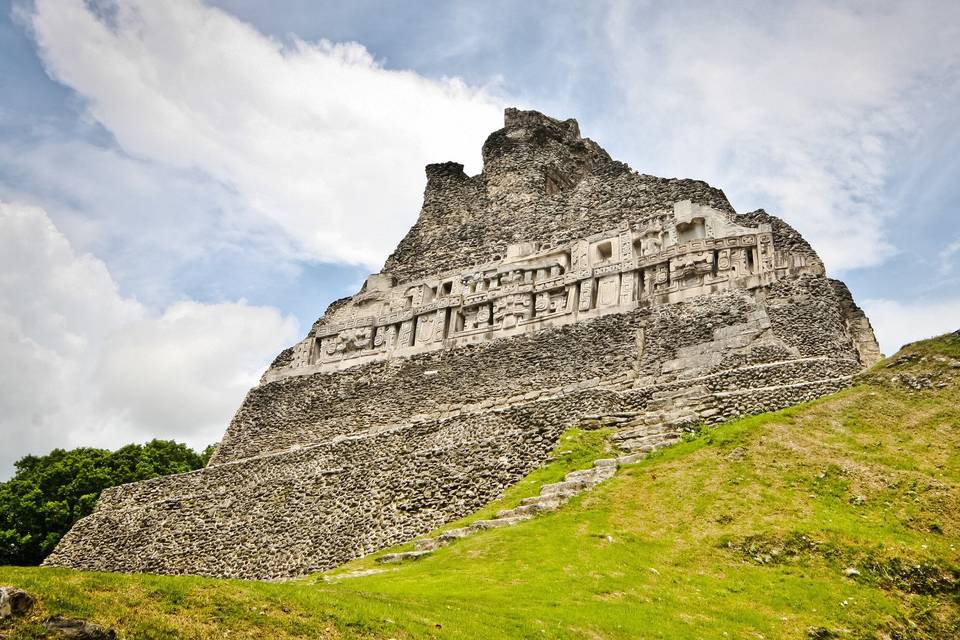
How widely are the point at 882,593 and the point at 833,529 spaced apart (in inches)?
60.9

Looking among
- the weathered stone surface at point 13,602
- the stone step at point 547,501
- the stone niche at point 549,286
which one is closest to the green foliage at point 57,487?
the stone niche at point 549,286

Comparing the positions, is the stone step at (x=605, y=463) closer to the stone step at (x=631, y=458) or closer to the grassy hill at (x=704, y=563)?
the stone step at (x=631, y=458)

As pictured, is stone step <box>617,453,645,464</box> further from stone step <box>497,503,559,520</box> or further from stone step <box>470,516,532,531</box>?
stone step <box>470,516,532,531</box>

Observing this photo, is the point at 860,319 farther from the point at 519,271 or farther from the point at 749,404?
the point at 519,271

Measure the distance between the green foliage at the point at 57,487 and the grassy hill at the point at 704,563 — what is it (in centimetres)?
2372

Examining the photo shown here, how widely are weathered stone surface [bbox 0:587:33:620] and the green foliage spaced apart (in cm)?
3052

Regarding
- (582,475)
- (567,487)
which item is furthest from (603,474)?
(567,487)

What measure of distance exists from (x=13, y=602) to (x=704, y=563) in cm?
1041

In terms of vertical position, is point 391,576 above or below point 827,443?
below

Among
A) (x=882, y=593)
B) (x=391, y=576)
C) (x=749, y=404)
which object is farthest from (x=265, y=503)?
(x=882, y=593)

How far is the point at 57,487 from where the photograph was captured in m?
37.4

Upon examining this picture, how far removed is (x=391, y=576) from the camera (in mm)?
15781

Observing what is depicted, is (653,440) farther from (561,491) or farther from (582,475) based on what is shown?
(561,491)

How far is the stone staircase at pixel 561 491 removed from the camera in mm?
17641
